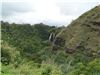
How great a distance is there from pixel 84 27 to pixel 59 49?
22.1 feet

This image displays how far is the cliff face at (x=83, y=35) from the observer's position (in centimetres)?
5969

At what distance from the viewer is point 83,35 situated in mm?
63938

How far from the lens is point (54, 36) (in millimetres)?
71750

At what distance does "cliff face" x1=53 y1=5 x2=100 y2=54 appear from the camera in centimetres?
5969

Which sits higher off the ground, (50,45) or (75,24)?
(75,24)

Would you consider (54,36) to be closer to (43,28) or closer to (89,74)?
(43,28)

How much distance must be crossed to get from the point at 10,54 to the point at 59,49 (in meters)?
51.7

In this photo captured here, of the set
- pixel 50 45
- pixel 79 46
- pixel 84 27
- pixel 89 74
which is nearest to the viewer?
pixel 89 74

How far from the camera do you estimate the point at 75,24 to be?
68.3 metres

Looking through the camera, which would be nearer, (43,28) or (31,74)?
(31,74)

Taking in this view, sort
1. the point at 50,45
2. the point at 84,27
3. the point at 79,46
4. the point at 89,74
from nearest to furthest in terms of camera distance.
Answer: the point at 89,74 → the point at 79,46 → the point at 84,27 → the point at 50,45

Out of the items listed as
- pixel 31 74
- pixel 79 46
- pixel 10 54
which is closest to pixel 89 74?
pixel 31 74

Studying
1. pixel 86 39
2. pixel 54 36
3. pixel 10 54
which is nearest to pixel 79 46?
pixel 86 39

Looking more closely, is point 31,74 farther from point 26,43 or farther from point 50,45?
point 50,45
